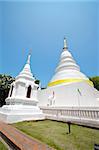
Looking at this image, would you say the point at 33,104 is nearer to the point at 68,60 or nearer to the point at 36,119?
the point at 36,119

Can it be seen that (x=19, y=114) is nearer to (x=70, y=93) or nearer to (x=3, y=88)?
(x=70, y=93)

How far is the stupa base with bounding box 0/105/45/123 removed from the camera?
9.22 metres

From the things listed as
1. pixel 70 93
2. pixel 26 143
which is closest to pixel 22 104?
pixel 70 93

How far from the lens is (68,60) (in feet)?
68.9

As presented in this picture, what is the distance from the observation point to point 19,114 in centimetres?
965

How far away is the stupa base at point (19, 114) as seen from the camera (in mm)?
9223

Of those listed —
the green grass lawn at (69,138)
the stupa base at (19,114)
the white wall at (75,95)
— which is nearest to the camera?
the green grass lawn at (69,138)

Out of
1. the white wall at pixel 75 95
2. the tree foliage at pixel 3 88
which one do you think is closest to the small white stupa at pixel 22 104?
the white wall at pixel 75 95

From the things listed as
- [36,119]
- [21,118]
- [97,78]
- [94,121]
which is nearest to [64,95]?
[36,119]

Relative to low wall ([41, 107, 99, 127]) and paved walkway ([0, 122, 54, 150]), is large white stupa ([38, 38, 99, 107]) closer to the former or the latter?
low wall ([41, 107, 99, 127])

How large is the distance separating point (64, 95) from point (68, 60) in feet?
24.3

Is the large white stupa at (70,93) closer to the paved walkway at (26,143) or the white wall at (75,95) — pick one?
the white wall at (75,95)

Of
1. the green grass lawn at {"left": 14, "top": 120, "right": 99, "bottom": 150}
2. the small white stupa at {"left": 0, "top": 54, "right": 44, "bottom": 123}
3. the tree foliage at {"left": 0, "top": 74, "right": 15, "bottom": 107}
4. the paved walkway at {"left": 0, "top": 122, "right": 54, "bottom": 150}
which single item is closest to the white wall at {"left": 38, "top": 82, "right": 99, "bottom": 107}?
the small white stupa at {"left": 0, "top": 54, "right": 44, "bottom": 123}

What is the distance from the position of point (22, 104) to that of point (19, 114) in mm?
1515
